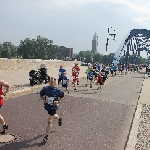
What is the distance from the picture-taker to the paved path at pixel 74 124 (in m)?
6.35

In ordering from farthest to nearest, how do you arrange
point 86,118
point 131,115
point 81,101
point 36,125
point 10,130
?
1. point 81,101
2. point 131,115
3. point 86,118
4. point 36,125
5. point 10,130

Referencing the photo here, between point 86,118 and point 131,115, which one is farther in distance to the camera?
point 131,115

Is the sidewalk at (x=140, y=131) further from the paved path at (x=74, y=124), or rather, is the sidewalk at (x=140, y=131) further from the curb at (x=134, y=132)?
the paved path at (x=74, y=124)

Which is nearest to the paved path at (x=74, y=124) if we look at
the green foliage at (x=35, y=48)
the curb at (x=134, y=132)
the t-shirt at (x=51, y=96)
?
the curb at (x=134, y=132)

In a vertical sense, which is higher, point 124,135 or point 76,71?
point 76,71

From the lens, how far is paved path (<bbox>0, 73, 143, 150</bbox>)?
6.35m

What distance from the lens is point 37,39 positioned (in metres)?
120

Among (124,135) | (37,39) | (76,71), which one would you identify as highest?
(37,39)

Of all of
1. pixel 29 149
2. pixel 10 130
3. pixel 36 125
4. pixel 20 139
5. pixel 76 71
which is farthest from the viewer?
pixel 76 71

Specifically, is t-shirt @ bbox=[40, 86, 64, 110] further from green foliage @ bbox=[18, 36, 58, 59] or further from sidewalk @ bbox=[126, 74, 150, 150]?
green foliage @ bbox=[18, 36, 58, 59]

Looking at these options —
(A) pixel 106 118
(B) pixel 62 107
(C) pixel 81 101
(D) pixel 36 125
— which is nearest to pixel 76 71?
(C) pixel 81 101

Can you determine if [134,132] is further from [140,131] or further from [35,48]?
[35,48]

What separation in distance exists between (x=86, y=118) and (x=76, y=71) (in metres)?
9.29

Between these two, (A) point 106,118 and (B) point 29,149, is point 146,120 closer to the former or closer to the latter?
(A) point 106,118
